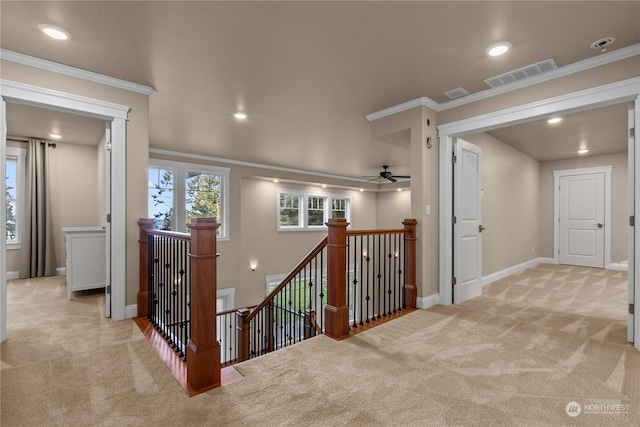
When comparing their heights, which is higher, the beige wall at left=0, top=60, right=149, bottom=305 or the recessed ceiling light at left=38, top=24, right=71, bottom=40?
the recessed ceiling light at left=38, top=24, right=71, bottom=40

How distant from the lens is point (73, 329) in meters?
2.91

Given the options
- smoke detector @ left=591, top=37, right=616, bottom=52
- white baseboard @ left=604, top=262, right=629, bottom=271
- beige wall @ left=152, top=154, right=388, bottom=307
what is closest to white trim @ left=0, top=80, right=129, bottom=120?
beige wall @ left=152, top=154, right=388, bottom=307

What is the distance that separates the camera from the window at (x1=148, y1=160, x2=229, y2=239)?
6551 mm

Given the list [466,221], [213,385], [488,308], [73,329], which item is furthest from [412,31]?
[73,329]

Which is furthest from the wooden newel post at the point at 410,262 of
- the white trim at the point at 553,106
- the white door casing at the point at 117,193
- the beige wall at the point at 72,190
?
the beige wall at the point at 72,190

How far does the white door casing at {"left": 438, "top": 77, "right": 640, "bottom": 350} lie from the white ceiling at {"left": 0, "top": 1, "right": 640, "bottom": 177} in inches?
13.0

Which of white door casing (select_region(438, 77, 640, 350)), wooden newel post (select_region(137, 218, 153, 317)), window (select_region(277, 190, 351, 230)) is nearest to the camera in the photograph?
white door casing (select_region(438, 77, 640, 350))

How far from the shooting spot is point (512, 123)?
3.28 m

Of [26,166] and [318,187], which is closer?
[26,166]

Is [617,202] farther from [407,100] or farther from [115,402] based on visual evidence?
[115,402]

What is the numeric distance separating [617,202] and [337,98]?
6.62 metres

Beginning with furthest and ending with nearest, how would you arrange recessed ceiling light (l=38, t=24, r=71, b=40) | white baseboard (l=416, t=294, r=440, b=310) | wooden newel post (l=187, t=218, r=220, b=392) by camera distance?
white baseboard (l=416, t=294, r=440, b=310) < recessed ceiling light (l=38, t=24, r=71, b=40) < wooden newel post (l=187, t=218, r=220, b=392)

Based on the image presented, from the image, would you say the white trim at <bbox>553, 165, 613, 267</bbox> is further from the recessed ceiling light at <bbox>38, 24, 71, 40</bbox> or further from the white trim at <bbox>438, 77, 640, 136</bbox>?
the recessed ceiling light at <bbox>38, 24, 71, 40</bbox>

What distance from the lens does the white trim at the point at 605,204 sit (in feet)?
21.0
